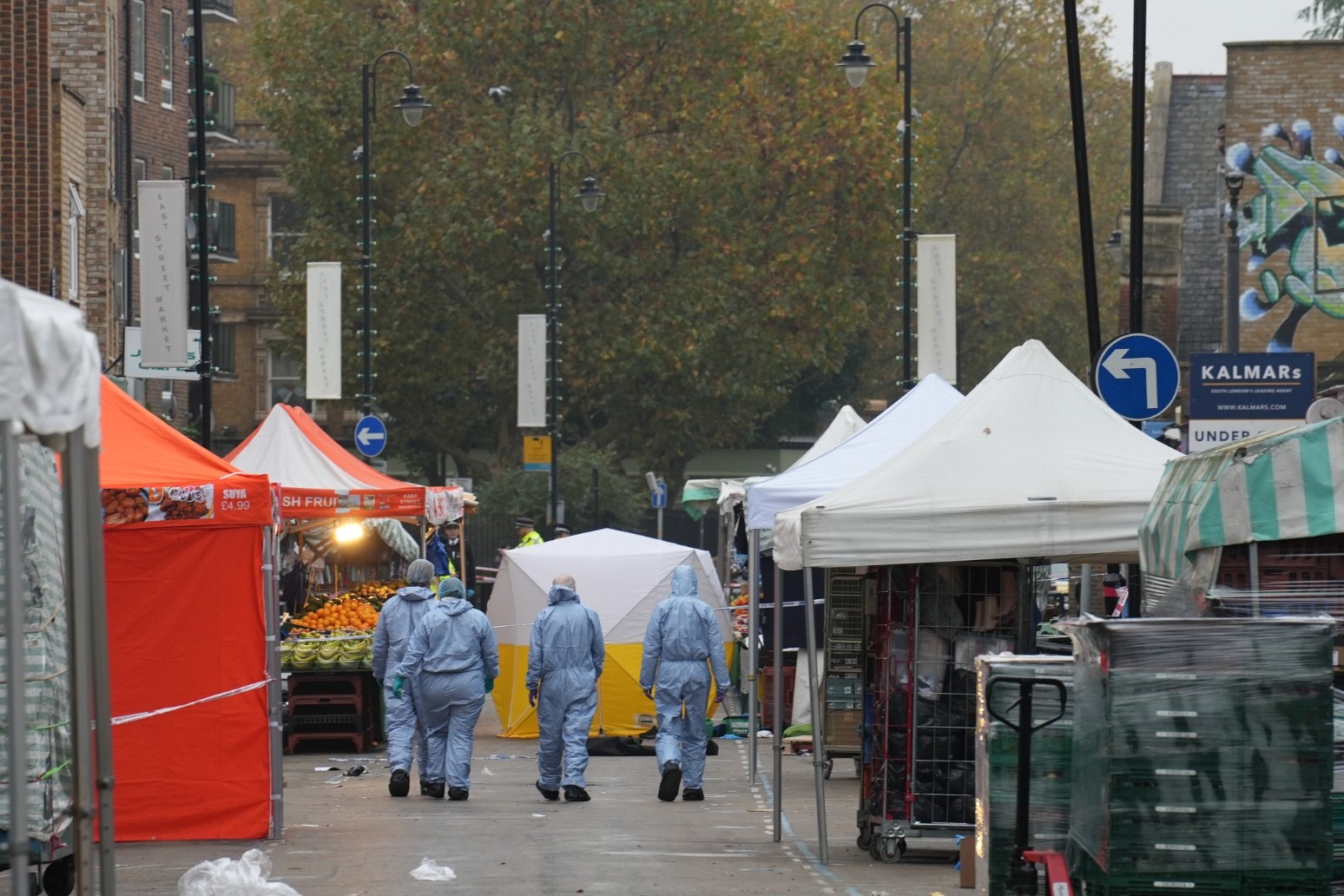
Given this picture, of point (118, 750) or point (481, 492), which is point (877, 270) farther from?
point (118, 750)

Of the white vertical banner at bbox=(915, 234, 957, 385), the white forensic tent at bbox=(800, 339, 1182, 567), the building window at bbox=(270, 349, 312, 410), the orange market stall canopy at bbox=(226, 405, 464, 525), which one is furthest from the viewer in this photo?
the building window at bbox=(270, 349, 312, 410)

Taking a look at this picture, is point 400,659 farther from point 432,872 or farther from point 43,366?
point 43,366

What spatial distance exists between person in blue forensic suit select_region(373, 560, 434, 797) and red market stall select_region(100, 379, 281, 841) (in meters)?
3.15

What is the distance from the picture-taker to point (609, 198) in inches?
2014

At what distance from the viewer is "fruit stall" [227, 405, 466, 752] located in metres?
22.1

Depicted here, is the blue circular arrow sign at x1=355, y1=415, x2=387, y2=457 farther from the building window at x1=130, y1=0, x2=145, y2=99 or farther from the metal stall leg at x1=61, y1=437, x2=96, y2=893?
the metal stall leg at x1=61, y1=437, x2=96, y2=893

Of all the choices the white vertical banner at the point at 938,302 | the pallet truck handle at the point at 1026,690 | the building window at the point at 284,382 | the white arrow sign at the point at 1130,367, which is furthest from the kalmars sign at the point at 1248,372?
the building window at the point at 284,382

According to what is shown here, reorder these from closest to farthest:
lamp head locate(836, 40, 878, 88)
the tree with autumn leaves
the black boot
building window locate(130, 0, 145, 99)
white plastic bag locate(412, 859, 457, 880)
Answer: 1. white plastic bag locate(412, 859, 457, 880)
2. the black boot
3. lamp head locate(836, 40, 878, 88)
4. the tree with autumn leaves
5. building window locate(130, 0, 145, 99)

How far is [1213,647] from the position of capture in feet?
28.6

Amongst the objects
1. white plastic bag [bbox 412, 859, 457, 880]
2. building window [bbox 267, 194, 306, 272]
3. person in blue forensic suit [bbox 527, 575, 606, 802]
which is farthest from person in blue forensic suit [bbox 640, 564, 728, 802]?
building window [bbox 267, 194, 306, 272]

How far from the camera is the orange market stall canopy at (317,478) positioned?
22969mm

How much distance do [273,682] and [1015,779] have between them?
5.96 m

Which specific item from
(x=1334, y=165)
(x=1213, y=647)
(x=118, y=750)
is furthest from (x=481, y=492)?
(x=1213, y=647)

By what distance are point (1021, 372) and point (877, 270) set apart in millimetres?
40941
